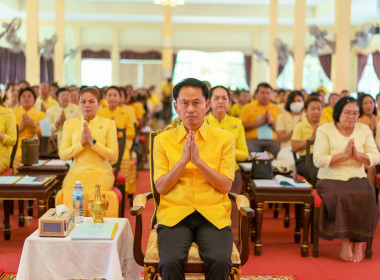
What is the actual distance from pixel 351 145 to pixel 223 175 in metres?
1.70

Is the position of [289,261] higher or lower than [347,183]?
lower

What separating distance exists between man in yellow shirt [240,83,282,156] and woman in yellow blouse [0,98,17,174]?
2506 millimetres

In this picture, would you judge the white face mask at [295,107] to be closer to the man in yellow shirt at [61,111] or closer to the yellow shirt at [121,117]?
the yellow shirt at [121,117]

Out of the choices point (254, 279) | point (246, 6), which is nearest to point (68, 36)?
point (246, 6)

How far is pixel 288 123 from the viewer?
6.55m

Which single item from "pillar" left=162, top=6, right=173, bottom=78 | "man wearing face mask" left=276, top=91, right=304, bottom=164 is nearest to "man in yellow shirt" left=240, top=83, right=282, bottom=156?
"man wearing face mask" left=276, top=91, right=304, bottom=164

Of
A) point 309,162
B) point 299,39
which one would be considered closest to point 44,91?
point 309,162

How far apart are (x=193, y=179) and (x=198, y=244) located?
0.39 meters

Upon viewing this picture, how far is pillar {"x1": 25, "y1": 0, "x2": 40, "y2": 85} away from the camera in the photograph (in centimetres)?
1217

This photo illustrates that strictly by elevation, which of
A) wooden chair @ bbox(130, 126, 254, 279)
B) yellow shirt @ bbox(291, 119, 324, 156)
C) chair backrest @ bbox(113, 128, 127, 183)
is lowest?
wooden chair @ bbox(130, 126, 254, 279)

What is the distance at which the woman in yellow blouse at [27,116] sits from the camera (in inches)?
244

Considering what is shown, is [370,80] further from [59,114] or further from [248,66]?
[59,114]

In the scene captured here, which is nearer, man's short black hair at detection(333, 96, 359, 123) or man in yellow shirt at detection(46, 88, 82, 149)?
man's short black hair at detection(333, 96, 359, 123)

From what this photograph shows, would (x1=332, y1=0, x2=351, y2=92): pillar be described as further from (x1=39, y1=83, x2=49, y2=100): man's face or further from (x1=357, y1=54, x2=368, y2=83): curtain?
(x1=357, y1=54, x2=368, y2=83): curtain
